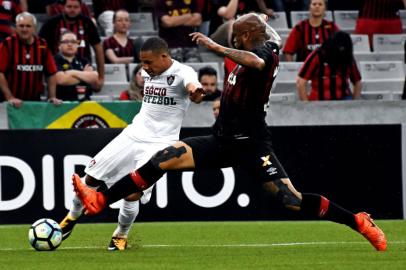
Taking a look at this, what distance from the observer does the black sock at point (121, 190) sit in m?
9.03

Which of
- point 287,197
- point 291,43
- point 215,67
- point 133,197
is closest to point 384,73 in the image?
point 291,43

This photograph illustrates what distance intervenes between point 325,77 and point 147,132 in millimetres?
4755

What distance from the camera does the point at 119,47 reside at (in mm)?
15656

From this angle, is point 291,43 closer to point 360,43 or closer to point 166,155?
point 360,43

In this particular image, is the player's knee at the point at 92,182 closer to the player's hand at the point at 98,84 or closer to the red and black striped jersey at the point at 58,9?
the player's hand at the point at 98,84

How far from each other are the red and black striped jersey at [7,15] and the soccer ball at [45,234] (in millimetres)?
6001

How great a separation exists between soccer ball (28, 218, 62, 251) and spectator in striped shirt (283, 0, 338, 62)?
6.54 metres

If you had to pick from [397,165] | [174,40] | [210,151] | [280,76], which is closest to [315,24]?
[280,76]

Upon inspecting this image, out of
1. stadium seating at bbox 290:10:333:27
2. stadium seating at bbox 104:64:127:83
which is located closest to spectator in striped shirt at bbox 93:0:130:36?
stadium seating at bbox 104:64:127:83

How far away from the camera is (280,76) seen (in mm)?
15594

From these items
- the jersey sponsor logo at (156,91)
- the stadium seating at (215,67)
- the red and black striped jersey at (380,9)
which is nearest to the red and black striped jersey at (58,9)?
the stadium seating at (215,67)

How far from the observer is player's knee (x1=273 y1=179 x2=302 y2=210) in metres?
9.02

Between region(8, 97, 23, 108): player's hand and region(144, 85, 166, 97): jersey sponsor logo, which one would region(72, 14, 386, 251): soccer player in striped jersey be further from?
region(8, 97, 23, 108): player's hand

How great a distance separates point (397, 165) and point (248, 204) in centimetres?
175
